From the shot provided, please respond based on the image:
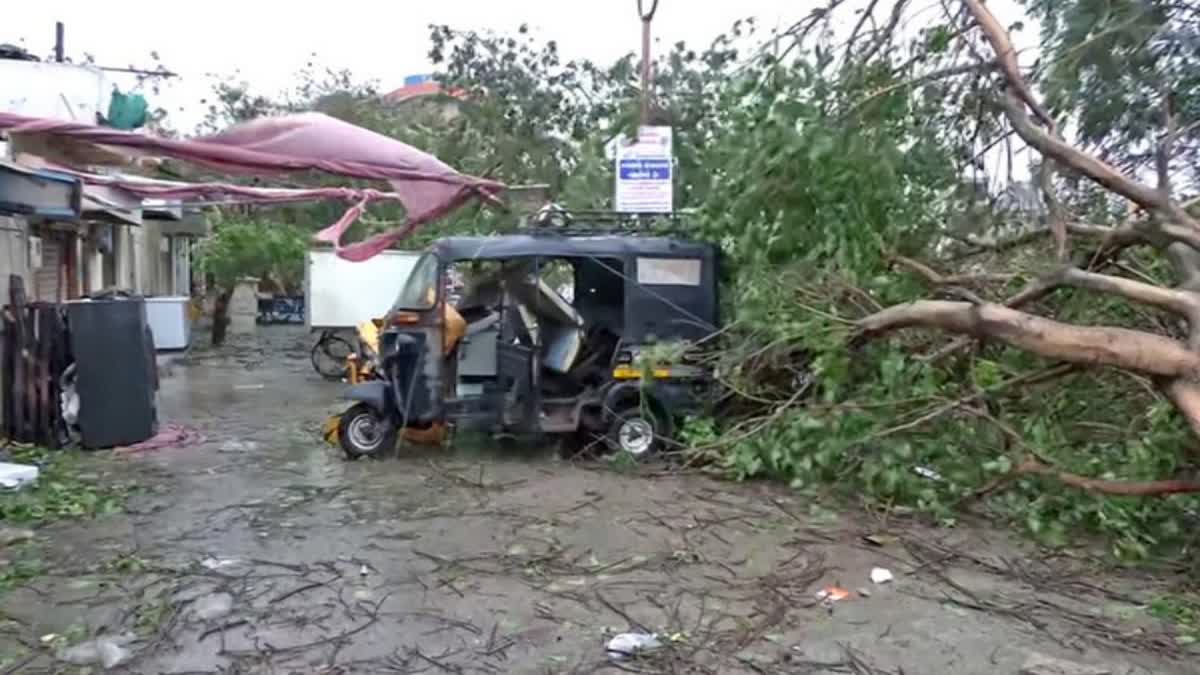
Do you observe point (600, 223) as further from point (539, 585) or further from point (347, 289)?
point (347, 289)

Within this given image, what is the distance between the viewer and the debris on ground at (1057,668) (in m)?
4.42

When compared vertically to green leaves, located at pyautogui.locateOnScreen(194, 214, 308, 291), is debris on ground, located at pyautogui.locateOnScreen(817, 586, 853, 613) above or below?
below

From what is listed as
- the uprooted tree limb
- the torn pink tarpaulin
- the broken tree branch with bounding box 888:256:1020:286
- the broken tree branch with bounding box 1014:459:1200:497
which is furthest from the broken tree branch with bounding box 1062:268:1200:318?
the torn pink tarpaulin

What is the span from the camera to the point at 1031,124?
6.21 metres

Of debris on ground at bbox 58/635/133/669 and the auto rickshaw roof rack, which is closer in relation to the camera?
debris on ground at bbox 58/635/133/669

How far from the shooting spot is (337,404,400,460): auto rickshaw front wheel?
9320 millimetres

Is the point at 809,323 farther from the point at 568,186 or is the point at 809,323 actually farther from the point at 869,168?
the point at 568,186

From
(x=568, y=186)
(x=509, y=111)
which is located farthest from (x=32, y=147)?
(x=509, y=111)

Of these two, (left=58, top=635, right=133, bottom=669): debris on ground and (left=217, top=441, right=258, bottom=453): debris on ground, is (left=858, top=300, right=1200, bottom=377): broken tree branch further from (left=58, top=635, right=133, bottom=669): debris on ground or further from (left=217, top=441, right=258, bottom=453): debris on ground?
(left=217, top=441, right=258, bottom=453): debris on ground

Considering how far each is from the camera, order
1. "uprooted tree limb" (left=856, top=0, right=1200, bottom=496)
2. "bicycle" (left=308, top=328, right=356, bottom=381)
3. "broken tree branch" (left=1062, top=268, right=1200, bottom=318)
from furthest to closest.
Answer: "bicycle" (left=308, top=328, right=356, bottom=381)
"broken tree branch" (left=1062, top=268, right=1200, bottom=318)
"uprooted tree limb" (left=856, top=0, right=1200, bottom=496)

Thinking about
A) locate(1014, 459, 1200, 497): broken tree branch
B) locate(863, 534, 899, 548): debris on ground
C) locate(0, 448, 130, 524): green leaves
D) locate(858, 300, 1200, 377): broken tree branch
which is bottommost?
locate(0, 448, 130, 524): green leaves

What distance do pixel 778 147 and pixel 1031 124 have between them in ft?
6.88

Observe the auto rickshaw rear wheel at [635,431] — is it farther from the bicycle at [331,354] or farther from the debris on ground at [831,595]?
the bicycle at [331,354]

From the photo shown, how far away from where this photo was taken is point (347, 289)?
1802 cm
